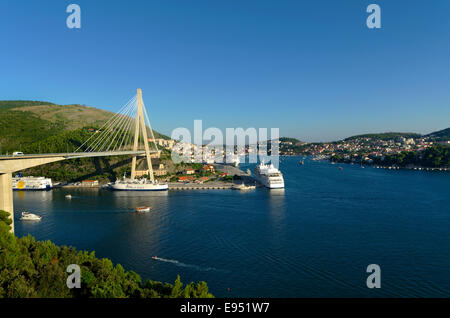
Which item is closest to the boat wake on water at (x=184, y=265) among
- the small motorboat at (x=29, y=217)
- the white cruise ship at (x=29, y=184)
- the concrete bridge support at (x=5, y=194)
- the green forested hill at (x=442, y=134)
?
the concrete bridge support at (x=5, y=194)

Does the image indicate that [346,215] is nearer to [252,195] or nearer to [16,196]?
[252,195]

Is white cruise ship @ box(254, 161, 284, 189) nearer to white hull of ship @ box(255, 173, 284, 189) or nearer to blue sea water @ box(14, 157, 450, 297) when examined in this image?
white hull of ship @ box(255, 173, 284, 189)

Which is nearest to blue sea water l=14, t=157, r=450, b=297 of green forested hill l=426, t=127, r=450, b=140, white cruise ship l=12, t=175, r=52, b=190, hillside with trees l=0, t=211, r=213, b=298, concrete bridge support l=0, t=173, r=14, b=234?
hillside with trees l=0, t=211, r=213, b=298

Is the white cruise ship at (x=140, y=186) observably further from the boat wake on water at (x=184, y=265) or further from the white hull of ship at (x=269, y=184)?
the boat wake on water at (x=184, y=265)
